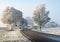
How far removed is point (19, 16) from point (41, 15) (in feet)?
57.2

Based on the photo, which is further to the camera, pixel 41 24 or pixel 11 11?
pixel 11 11

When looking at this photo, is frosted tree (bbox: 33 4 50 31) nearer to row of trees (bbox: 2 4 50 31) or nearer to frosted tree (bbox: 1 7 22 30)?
row of trees (bbox: 2 4 50 31)

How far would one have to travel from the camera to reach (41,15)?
63.3m

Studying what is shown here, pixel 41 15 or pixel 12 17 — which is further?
pixel 12 17

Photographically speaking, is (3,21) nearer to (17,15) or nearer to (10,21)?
(10,21)

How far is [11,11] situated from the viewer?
76.4 m

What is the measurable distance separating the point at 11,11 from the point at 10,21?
7661mm

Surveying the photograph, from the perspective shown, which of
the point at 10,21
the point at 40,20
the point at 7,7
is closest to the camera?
the point at 40,20

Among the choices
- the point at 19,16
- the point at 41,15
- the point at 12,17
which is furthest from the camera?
the point at 19,16

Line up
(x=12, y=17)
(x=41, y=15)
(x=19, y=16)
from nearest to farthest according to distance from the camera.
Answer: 1. (x=41, y=15)
2. (x=12, y=17)
3. (x=19, y=16)

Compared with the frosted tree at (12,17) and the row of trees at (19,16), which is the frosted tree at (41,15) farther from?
the frosted tree at (12,17)

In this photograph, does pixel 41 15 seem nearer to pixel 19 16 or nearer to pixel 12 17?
pixel 12 17

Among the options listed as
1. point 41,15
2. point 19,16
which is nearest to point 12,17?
point 19,16

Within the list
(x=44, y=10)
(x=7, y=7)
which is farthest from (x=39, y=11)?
(x=7, y=7)
